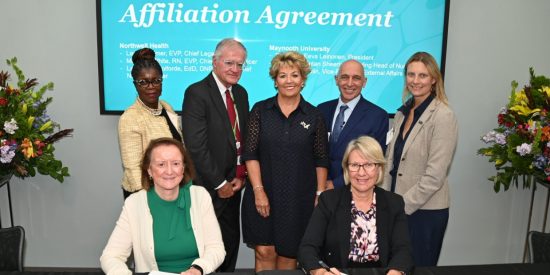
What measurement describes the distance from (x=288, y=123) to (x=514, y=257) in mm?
2831

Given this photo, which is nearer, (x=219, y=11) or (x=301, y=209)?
(x=301, y=209)

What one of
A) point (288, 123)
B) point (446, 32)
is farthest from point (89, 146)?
point (446, 32)

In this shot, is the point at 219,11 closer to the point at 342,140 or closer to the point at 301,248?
the point at 342,140

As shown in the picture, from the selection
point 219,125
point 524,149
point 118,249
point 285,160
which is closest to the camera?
point 118,249

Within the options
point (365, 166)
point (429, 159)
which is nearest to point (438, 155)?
point (429, 159)

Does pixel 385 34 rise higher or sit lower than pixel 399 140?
higher

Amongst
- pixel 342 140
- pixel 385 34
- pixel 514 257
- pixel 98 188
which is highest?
pixel 385 34

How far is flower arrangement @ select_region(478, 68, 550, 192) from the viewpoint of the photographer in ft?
9.65

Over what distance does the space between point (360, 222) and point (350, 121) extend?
815 mm

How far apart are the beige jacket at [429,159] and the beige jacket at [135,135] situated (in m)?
1.44

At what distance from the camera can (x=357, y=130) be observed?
2693 millimetres

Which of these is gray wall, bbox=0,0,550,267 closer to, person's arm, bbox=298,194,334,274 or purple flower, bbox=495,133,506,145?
purple flower, bbox=495,133,506,145

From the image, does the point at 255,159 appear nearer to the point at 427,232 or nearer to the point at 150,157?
the point at 150,157

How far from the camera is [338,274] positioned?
1.72m
